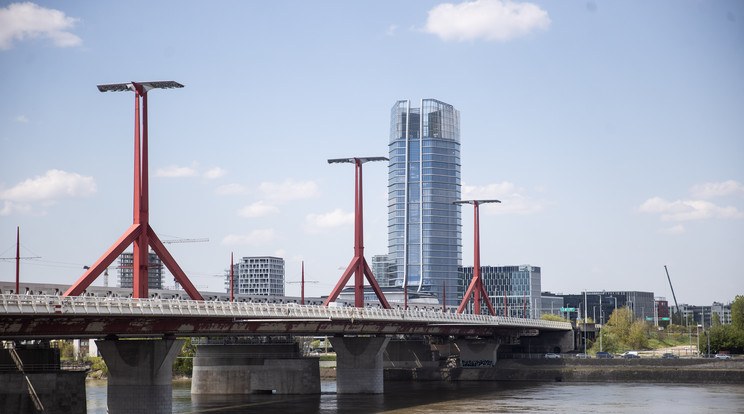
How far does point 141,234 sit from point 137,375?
9926 millimetres

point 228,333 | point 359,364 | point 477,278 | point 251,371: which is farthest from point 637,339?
point 228,333

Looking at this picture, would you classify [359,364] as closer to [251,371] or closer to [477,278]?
[251,371]

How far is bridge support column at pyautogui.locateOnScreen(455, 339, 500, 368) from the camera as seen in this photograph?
144 m

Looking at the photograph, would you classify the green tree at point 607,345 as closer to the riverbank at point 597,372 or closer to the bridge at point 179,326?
the riverbank at point 597,372

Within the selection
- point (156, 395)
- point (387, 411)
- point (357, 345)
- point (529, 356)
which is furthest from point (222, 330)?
point (529, 356)

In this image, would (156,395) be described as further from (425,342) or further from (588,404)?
(425,342)

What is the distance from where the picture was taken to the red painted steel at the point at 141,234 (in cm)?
6806

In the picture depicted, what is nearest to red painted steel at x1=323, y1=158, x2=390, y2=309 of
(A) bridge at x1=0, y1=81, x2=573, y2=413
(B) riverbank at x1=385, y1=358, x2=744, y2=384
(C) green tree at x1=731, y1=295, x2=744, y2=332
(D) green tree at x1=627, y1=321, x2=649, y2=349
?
(A) bridge at x1=0, y1=81, x2=573, y2=413

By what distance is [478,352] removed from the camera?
14525 centimetres

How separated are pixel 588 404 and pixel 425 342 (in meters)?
56.6

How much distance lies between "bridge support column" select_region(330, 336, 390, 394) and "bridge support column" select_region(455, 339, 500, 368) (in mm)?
39177

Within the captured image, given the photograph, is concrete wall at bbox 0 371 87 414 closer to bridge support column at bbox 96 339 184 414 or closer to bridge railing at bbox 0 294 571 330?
bridge support column at bbox 96 339 184 414

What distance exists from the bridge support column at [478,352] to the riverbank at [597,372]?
1903 millimetres

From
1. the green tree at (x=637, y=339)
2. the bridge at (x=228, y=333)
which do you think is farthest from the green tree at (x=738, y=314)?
the bridge at (x=228, y=333)
